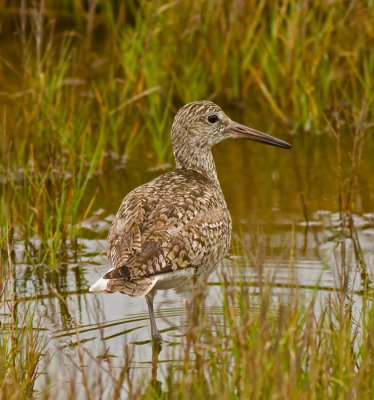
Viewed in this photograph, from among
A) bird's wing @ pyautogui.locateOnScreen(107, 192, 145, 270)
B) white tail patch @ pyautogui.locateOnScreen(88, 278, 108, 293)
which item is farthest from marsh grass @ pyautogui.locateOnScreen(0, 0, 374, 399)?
white tail patch @ pyautogui.locateOnScreen(88, 278, 108, 293)

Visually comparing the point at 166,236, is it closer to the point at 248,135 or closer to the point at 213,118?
the point at 213,118

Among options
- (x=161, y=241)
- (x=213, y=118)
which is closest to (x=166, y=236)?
(x=161, y=241)

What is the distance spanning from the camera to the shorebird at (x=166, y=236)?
19.2 feet

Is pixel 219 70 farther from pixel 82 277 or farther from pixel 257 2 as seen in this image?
pixel 82 277

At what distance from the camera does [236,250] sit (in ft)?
25.0

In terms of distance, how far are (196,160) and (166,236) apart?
1307mm

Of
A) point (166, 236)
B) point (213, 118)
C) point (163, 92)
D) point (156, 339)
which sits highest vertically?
point (163, 92)

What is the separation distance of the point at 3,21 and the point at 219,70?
2905 millimetres

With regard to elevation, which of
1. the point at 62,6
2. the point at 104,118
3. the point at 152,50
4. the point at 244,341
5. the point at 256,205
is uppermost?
the point at 62,6

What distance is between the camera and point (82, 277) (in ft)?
24.0

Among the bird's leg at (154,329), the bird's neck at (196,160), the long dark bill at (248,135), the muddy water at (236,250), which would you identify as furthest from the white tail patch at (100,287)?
the long dark bill at (248,135)

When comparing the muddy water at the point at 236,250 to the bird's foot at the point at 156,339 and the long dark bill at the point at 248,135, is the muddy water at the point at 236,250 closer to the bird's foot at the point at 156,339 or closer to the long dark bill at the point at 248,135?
the bird's foot at the point at 156,339

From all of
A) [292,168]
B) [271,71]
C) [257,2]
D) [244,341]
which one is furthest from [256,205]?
[244,341]

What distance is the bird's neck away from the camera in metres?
7.28
